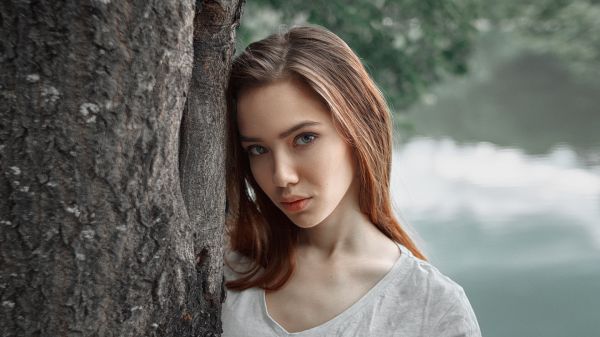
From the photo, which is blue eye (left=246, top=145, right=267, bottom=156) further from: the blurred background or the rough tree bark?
the blurred background

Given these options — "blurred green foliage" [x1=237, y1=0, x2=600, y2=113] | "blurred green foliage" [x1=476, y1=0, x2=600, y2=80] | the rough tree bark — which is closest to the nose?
the rough tree bark

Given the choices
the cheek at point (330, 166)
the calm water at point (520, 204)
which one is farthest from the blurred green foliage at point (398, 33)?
the cheek at point (330, 166)

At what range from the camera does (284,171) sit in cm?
147

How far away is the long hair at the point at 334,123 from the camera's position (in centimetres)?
152

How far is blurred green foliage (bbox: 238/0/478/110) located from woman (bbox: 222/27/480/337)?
255 centimetres

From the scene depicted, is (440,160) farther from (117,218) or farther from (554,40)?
(117,218)

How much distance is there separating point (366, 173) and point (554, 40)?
22.9 ft

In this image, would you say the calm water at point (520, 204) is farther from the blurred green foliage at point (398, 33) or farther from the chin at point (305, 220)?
the chin at point (305, 220)

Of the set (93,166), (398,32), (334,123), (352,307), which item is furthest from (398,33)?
(93,166)

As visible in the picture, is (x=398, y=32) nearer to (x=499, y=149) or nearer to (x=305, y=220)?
(x=305, y=220)

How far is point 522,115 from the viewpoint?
1026cm

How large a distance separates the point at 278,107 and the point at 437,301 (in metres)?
0.52

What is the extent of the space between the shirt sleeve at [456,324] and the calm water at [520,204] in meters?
1.80

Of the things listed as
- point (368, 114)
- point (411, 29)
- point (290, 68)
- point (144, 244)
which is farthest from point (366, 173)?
point (411, 29)
